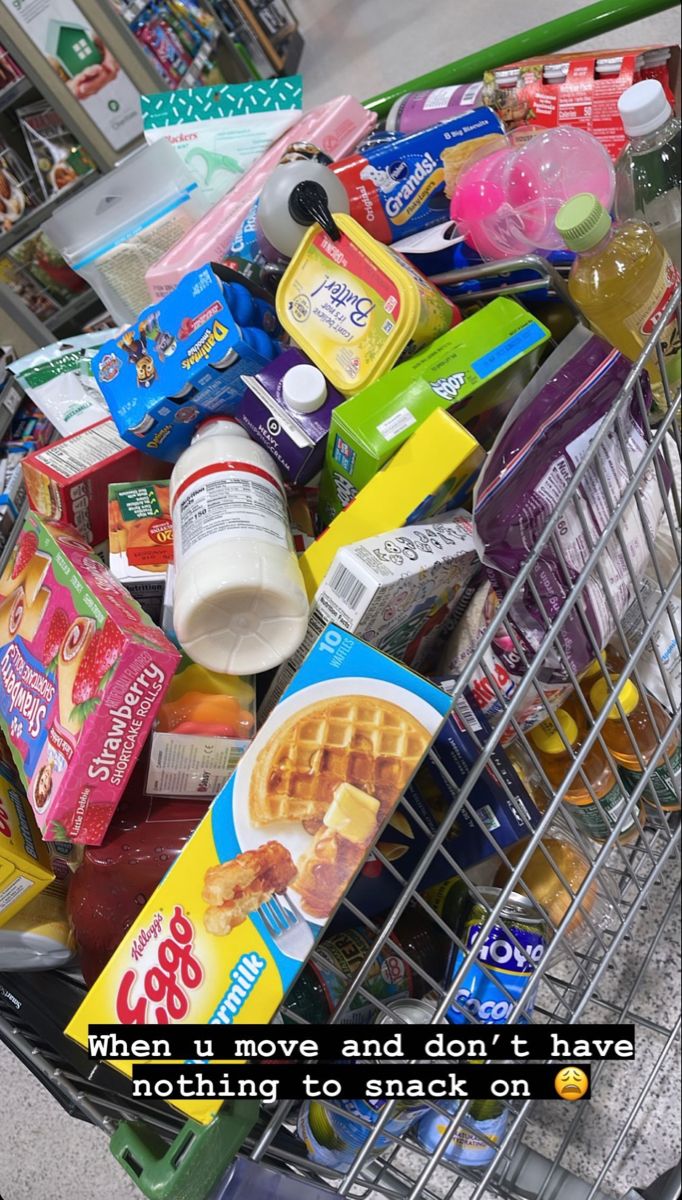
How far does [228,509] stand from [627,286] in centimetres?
47

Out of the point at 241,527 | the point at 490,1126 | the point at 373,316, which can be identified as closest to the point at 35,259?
the point at 373,316

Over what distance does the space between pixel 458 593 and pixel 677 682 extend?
1.12ft

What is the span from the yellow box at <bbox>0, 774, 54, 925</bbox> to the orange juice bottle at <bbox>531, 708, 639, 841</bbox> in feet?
1.73

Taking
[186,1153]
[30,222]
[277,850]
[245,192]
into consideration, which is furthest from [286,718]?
[30,222]

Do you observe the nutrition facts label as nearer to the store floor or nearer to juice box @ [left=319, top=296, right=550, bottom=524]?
juice box @ [left=319, top=296, right=550, bottom=524]

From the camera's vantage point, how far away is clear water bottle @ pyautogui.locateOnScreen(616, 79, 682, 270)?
3.05ft

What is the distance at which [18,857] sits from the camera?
864 millimetres

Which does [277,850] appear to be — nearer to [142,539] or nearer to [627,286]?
[142,539]

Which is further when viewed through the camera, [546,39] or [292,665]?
[546,39]

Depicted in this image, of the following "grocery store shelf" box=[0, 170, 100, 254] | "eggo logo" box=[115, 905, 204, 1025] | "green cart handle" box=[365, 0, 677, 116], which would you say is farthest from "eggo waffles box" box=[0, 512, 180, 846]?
"grocery store shelf" box=[0, 170, 100, 254]

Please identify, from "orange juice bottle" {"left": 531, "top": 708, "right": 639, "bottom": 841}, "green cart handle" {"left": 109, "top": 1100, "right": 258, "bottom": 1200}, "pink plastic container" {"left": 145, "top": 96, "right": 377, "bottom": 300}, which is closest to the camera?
"green cart handle" {"left": 109, "top": 1100, "right": 258, "bottom": 1200}

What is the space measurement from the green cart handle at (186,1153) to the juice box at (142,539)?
0.48m

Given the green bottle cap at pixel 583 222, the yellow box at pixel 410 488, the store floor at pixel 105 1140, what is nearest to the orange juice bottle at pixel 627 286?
the green bottle cap at pixel 583 222

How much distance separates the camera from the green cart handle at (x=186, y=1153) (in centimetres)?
69
